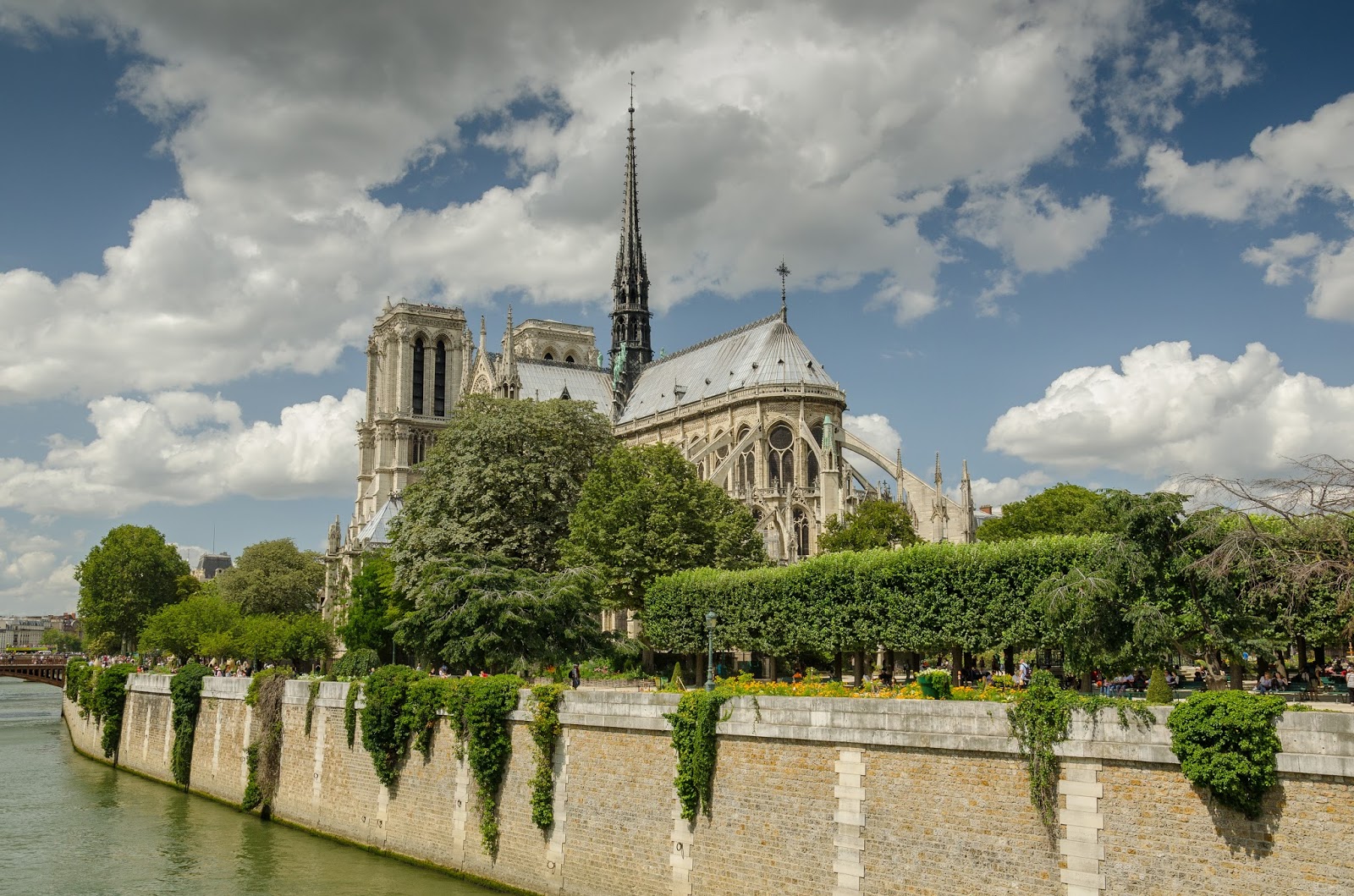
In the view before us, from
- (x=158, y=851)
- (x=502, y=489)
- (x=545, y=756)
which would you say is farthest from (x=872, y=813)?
(x=502, y=489)

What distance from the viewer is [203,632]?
6419 cm

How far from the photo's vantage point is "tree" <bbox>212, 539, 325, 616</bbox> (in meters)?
91.1

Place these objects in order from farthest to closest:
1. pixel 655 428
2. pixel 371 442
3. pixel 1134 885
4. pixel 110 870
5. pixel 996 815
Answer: pixel 371 442 → pixel 655 428 → pixel 110 870 → pixel 996 815 → pixel 1134 885

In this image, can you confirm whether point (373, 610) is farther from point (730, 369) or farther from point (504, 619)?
point (730, 369)

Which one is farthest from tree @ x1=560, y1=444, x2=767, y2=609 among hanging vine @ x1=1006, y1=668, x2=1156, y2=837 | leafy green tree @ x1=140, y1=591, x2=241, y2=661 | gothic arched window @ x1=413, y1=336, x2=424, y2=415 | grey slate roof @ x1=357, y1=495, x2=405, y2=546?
gothic arched window @ x1=413, y1=336, x2=424, y2=415

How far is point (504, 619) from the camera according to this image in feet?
103

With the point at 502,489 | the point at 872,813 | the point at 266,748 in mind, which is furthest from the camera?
the point at 502,489

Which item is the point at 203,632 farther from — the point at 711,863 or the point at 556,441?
the point at 711,863

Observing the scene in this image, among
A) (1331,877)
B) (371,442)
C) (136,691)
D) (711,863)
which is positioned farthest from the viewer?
(371,442)

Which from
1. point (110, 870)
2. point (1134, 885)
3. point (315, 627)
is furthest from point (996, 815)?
point (315, 627)

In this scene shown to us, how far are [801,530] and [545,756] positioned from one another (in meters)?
44.5

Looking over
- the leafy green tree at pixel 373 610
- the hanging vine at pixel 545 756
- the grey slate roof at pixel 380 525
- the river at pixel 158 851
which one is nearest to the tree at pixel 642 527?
the leafy green tree at pixel 373 610

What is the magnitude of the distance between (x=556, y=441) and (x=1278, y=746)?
35307mm

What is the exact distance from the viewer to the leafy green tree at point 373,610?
49.6 m
